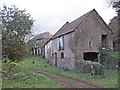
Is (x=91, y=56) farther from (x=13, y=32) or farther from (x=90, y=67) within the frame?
(x=13, y=32)

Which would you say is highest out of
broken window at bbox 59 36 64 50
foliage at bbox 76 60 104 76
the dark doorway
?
broken window at bbox 59 36 64 50

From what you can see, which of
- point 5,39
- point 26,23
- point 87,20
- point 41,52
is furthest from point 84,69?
point 41,52

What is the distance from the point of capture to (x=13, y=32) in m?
23.8

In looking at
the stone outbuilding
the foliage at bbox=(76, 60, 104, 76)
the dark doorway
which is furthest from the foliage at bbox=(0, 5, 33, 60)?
the dark doorway

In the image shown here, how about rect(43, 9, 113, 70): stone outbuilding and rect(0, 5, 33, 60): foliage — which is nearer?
rect(0, 5, 33, 60): foliage

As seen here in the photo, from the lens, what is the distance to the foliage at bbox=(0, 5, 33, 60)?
23.0m

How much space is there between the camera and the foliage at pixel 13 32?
23.0 metres

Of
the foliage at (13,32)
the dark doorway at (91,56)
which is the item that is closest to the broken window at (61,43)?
the dark doorway at (91,56)

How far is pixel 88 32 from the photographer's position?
38.9m

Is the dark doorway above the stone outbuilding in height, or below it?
below

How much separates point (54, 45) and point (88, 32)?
11877mm

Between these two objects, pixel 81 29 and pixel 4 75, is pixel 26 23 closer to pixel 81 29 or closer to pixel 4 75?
pixel 4 75

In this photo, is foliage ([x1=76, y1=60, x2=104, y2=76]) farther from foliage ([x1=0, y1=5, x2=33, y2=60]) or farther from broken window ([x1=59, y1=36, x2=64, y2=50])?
foliage ([x1=0, y1=5, x2=33, y2=60])

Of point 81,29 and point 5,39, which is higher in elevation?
point 81,29
